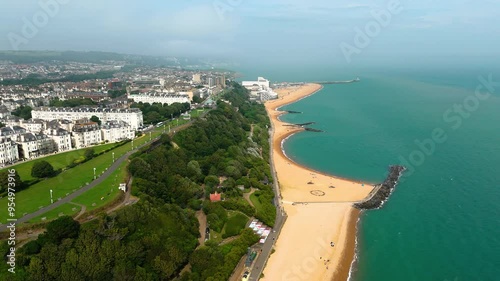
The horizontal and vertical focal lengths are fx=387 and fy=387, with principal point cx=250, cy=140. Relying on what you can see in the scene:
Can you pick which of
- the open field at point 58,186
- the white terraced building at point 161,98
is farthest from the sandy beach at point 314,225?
the white terraced building at point 161,98

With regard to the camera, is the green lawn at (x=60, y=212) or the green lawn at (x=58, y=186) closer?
the green lawn at (x=60, y=212)

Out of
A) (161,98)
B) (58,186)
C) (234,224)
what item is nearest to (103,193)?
(58,186)

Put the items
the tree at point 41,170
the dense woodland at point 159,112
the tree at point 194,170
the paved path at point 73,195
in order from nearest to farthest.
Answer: the paved path at point 73,195 < the tree at point 41,170 < the tree at point 194,170 < the dense woodland at point 159,112

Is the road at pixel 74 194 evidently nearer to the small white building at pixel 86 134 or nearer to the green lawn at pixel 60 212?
the green lawn at pixel 60 212

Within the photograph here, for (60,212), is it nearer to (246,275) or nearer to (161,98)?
(246,275)

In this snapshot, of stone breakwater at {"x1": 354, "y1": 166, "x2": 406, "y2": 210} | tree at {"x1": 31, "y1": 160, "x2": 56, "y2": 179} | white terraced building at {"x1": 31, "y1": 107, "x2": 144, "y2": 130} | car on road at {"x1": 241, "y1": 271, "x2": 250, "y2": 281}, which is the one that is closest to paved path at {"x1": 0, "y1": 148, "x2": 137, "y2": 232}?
tree at {"x1": 31, "y1": 160, "x2": 56, "y2": 179}

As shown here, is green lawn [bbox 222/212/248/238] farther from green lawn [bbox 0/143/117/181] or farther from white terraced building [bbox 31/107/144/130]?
white terraced building [bbox 31/107/144/130]

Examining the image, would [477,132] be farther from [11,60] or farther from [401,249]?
[11,60]
